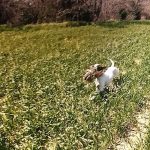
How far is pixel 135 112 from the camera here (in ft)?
30.8

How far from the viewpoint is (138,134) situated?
8219 mm

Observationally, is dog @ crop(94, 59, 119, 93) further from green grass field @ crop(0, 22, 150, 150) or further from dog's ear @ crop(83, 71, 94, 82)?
green grass field @ crop(0, 22, 150, 150)

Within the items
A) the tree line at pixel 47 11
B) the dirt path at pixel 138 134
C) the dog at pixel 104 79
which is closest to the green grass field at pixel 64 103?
the dirt path at pixel 138 134

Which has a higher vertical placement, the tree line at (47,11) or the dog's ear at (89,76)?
the dog's ear at (89,76)

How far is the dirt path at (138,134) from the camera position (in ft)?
24.2

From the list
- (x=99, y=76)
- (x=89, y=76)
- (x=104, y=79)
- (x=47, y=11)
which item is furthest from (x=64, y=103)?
(x=47, y=11)

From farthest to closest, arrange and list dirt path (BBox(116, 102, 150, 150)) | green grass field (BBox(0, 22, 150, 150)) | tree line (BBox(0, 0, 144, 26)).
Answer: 1. tree line (BBox(0, 0, 144, 26))
2. dirt path (BBox(116, 102, 150, 150))
3. green grass field (BBox(0, 22, 150, 150))

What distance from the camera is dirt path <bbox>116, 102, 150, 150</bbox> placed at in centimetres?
739

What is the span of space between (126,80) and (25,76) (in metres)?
2.78

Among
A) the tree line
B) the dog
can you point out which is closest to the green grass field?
the dog

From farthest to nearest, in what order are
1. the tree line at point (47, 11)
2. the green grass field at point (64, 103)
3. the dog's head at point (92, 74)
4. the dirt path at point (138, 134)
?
the tree line at point (47, 11)
the dog's head at point (92, 74)
the dirt path at point (138, 134)
the green grass field at point (64, 103)

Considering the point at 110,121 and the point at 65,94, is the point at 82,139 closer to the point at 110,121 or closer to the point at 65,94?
the point at 110,121

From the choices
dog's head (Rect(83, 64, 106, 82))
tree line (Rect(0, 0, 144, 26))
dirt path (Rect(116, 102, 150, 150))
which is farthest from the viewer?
tree line (Rect(0, 0, 144, 26))

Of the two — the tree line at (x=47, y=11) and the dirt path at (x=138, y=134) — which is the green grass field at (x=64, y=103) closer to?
the dirt path at (x=138, y=134)
